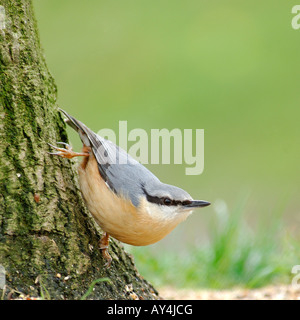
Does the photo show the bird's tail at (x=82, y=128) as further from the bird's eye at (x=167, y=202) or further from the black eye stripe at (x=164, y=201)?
the bird's eye at (x=167, y=202)

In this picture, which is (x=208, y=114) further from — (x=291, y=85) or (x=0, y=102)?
(x=0, y=102)

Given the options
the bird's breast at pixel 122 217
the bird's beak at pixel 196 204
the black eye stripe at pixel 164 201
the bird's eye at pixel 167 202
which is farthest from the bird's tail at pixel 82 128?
the bird's beak at pixel 196 204

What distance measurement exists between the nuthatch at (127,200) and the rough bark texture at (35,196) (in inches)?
5.2

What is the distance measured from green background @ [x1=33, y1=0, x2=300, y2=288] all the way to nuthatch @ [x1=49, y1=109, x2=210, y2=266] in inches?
185

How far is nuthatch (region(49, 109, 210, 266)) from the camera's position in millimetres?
3762

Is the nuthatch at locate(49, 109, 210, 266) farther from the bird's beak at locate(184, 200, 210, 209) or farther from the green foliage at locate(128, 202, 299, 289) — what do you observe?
the green foliage at locate(128, 202, 299, 289)

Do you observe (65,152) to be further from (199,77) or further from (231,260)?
(199,77)

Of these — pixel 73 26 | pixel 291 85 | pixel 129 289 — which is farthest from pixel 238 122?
pixel 129 289

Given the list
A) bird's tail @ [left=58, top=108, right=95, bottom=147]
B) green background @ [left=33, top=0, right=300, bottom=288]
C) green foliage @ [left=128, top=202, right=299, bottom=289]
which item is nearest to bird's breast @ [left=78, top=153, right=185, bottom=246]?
bird's tail @ [left=58, top=108, right=95, bottom=147]

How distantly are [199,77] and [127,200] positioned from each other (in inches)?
303

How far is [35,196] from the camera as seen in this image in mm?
3691

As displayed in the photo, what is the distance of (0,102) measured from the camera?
145 inches

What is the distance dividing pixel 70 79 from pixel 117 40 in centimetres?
154

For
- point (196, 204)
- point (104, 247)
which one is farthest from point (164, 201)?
point (104, 247)
